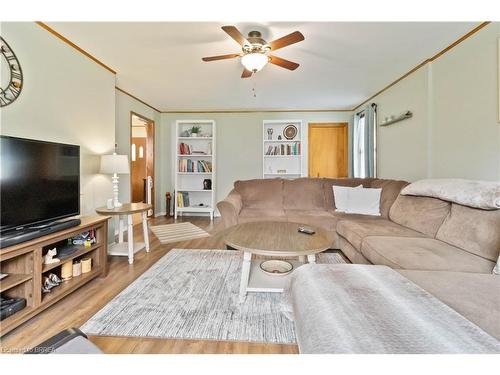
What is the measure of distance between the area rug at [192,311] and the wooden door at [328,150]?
11.3 ft

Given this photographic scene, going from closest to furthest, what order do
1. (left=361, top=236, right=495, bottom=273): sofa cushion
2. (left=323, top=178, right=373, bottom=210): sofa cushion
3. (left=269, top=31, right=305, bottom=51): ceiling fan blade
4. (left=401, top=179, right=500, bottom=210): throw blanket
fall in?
(left=361, top=236, right=495, bottom=273): sofa cushion, (left=401, top=179, right=500, bottom=210): throw blanket, (left=269, top=31, right=305, bottom=51): ceiling fan blade, (left=323, top=178, right=373, bottom=210): sofa cushion

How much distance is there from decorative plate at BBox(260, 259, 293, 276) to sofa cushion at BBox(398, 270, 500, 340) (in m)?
0.91

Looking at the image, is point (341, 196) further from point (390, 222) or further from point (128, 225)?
point (128, 225)

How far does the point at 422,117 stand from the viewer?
2.89m

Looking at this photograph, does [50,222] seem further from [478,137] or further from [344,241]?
[478,137]

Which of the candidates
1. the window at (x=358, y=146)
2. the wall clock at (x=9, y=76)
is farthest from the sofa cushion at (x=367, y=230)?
the wall clock at (x=9, y=76)

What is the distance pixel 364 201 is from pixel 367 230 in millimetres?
888

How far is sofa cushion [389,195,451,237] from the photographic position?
6.63 ft

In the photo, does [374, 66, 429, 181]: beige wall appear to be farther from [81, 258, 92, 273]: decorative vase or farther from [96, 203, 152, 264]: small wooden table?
[81, 258, 92, 273]: decorative vase

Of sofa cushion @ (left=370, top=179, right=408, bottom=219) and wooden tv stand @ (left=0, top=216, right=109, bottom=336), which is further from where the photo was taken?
sofa cushion @ (left=370, top=179, right=408, bottom=219)

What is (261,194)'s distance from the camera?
11.4 ft

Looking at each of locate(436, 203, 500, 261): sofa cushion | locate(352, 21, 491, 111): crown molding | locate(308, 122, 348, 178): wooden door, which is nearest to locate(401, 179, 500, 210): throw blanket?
locate(436, 203, 500, 261): sofa cushion
